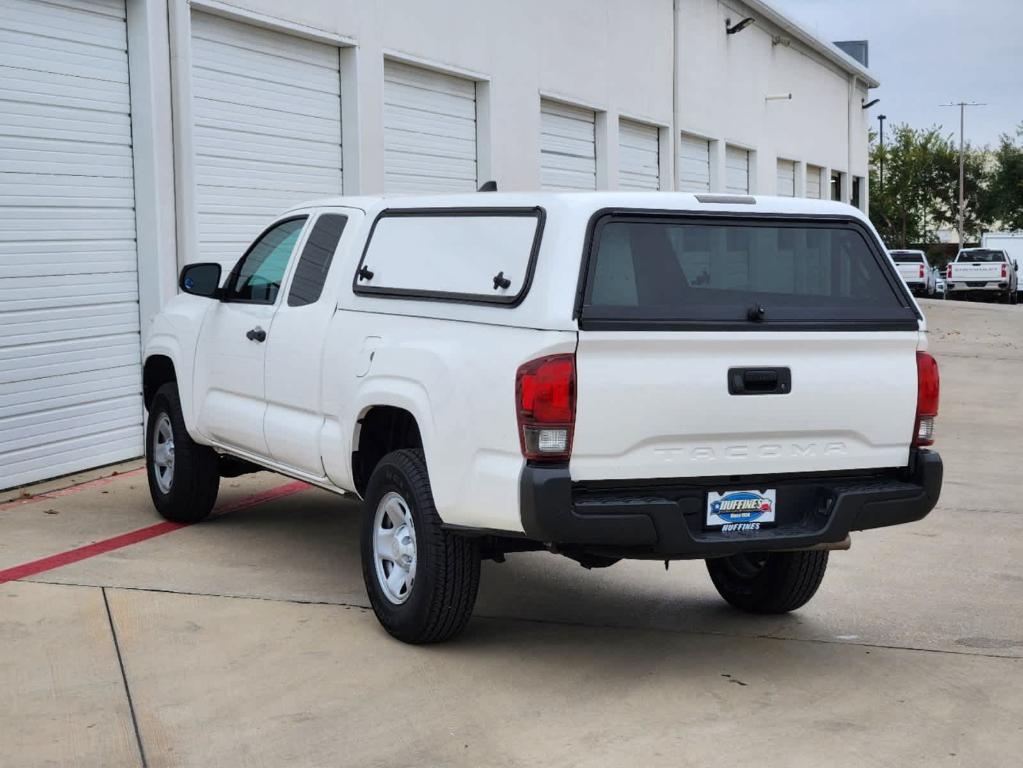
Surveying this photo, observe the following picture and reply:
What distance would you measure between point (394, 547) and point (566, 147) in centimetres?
1291

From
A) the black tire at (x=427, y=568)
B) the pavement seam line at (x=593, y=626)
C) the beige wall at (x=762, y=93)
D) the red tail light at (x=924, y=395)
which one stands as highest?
the beige wall at (x=762, y=93)

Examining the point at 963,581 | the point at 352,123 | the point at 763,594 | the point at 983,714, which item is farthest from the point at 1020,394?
the point at 983,714

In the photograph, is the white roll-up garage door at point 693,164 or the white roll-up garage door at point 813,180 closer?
the white roll-up garage door at point 693,164

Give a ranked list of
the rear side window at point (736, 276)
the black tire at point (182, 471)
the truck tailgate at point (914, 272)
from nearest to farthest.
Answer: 1. the rear side window at point (736, 276)
2. the black tire at point (182, 471)
3. the truck tailgate at point (914, 272)

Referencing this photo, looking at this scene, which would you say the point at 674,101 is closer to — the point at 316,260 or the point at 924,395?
the point at 316,260

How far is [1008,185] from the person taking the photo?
7700cm

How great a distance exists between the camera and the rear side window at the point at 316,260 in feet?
22.7

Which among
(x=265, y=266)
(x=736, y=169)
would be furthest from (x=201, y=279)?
(x=736, y=169)

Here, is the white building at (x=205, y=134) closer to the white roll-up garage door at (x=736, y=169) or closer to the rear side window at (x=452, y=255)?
the rear side window at (x=452, y=255)

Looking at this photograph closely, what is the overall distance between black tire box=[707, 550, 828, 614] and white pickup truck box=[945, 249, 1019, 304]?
39.6 meters

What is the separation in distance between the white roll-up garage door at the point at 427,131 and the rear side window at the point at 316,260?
7212 mm

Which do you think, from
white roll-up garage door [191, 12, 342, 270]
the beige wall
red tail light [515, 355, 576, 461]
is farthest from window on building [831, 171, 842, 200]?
red tail light [515, 355, 576, 461]

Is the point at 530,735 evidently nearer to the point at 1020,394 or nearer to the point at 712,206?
the point at 712,206

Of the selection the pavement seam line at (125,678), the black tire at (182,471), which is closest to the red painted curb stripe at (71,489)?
the black tire at (182,471)
